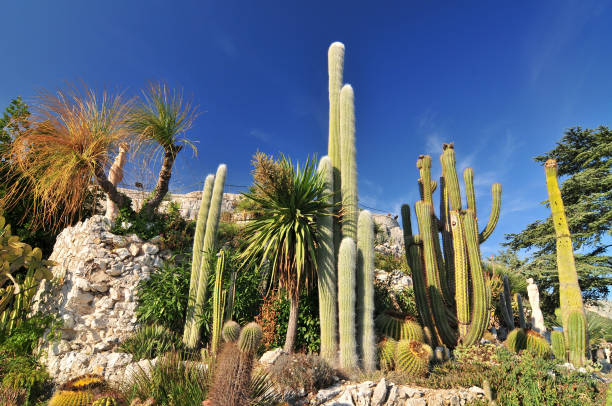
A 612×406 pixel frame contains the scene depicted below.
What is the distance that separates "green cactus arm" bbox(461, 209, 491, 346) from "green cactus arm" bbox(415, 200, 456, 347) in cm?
33

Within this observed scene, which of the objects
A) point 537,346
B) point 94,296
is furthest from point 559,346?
point 94,296

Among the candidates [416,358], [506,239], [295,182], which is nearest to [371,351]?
[416,358]

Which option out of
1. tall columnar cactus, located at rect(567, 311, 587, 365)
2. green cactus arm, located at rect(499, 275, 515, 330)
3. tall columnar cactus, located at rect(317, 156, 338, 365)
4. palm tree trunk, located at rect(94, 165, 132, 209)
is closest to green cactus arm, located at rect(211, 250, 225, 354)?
tall columnar cactus, located at rect(317, 156, 338, 365)

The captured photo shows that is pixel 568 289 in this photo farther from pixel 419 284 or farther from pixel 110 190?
pixel 110 190

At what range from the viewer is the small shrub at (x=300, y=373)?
165 inches

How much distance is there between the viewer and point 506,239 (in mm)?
16578

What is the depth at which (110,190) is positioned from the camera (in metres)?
6.63

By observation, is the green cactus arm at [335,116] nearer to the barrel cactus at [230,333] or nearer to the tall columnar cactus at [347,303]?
the tall columnar cactus at [347,303]

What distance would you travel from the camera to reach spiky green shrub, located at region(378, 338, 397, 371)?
5.09 meters

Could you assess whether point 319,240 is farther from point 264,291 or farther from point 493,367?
point 493,367

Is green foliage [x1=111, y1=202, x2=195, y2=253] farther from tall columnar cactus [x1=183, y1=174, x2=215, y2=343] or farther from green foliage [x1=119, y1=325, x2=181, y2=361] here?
green foliage [x1=119, y1=325, x2=181, y2=361]

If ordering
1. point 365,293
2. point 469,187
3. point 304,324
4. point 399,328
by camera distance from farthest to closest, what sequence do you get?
point 469,187
point 304,324
point 399,328
point 365,293

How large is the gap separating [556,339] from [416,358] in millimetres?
3720

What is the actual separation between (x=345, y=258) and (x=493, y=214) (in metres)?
4.06
